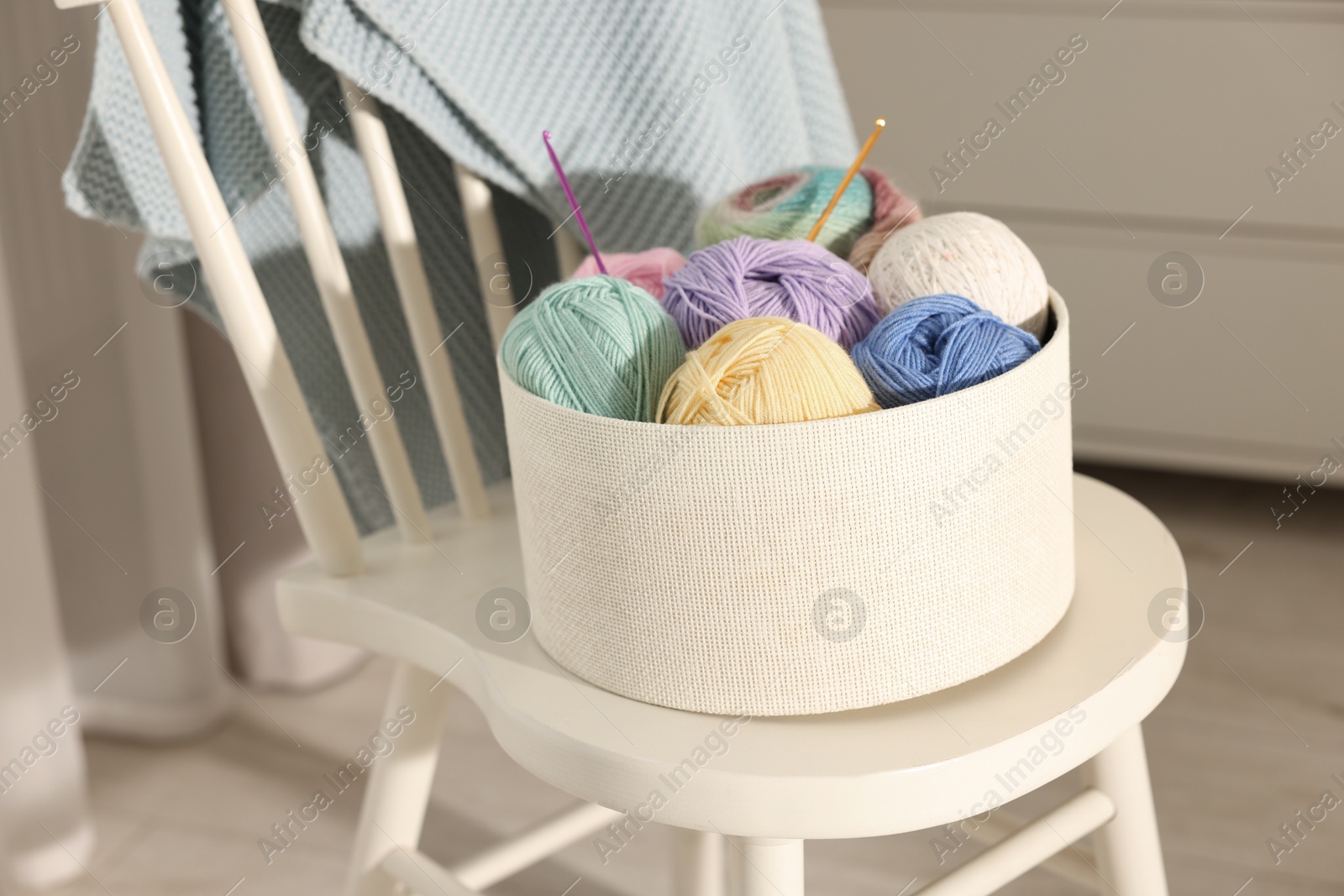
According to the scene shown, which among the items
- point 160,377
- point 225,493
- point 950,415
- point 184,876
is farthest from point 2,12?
point 950,415

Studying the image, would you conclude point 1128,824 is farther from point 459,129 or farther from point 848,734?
point 459,129

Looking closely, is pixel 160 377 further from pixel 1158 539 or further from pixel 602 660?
pixel 1158 539

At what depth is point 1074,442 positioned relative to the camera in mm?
1468

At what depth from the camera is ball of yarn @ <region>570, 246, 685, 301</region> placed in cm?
59

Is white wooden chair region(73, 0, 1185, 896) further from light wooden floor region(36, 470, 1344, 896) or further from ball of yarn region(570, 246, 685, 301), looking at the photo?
light wooden floor region(36, 470, 1344, 896)

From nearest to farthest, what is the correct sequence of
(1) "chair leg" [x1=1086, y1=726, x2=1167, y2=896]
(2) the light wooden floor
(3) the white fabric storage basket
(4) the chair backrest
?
1. (3) the white fabric storage basket
2. (4) the chair backrest
3. (1) "chair leg" [x1=1086, y1=726, x2=1167, y2=896]
4. (2) the light wooden floor

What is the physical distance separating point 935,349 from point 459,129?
0.98 ft

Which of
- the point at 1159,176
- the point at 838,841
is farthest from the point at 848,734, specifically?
the point at 1159,176

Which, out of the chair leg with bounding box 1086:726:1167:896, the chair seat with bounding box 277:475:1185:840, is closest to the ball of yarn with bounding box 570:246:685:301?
the chair seat with bounding box 277:475:1185:840

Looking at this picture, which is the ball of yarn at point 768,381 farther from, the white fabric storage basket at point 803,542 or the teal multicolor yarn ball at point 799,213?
the teal multicolor yarn ball at point 799,213

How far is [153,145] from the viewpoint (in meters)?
0.62

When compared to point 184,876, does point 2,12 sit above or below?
above

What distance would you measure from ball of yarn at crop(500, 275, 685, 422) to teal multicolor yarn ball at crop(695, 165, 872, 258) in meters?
0.11

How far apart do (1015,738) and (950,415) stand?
130 mm
